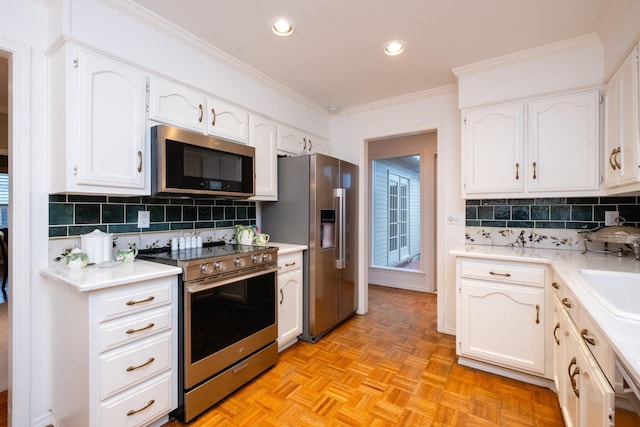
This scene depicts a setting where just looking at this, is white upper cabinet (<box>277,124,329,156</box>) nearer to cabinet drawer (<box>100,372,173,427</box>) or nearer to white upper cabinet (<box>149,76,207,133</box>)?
white upper cabinet (<box>149,76,207,133</box>)

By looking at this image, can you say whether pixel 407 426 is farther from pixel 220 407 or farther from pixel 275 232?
pixel 275 232

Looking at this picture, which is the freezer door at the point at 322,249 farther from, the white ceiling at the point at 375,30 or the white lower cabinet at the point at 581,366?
the white lower cabinet at the point at 581,366

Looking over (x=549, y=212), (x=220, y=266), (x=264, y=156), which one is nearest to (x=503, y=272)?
(x=549, y=212)

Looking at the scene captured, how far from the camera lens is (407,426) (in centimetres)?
174

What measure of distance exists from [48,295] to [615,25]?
3.76 meters

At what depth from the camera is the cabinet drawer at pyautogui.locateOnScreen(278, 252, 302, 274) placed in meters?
2.55

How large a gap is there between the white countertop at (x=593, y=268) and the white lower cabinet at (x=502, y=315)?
0.10 m

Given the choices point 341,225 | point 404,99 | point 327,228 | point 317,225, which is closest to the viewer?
point 317,225

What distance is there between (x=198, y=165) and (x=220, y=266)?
0.73 meters

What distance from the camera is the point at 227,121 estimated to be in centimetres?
244

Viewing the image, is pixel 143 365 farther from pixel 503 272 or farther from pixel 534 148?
pixel 534 148

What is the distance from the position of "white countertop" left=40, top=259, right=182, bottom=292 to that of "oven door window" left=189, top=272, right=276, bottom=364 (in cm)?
25

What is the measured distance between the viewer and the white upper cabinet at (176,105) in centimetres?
198

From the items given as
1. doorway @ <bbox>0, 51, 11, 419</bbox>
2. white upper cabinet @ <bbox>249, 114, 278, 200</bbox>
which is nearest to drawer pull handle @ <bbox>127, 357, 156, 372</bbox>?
doorway @ <bbox>0, 51, 11, 419</bbox>
